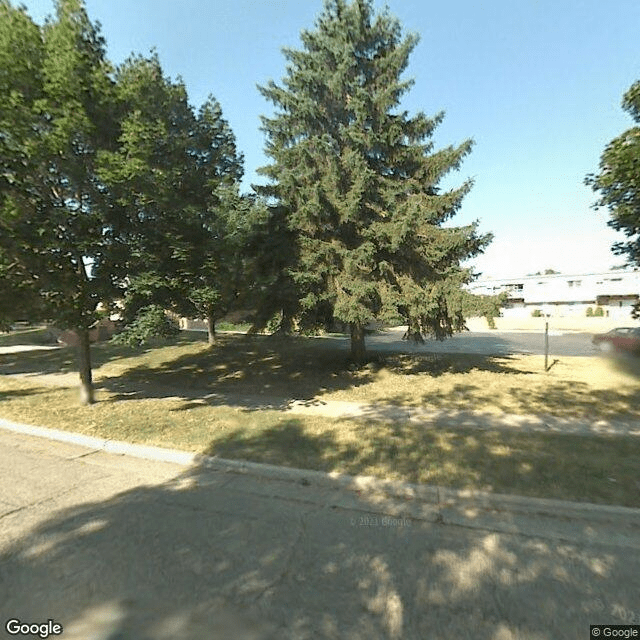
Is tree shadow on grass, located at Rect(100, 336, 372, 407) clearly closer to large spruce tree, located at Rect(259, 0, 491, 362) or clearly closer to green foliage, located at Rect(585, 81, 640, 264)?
large spruce tree, located at Rect(259, 0, 491, 362)

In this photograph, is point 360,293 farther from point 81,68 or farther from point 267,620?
point 267,620

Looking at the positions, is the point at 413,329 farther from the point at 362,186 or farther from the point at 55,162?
the point at 55,162

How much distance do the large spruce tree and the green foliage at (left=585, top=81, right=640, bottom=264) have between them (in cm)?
339

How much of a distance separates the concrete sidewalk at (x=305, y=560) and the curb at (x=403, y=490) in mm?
18

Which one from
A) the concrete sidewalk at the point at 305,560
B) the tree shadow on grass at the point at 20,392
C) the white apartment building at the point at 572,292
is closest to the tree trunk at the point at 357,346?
the concrete sidewalk at the point at 305,560

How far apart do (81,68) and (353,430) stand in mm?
7750

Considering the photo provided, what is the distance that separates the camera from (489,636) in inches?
96.5

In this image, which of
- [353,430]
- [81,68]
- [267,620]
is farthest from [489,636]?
[81,68]

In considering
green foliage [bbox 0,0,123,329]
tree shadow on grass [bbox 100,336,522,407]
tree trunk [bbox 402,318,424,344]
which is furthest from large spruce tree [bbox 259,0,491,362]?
green foliage [bbox 0,0,123,329]

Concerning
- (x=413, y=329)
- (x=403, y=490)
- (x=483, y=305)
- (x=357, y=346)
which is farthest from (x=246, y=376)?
(x=403, y=490)

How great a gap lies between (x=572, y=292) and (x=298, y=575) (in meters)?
59.0

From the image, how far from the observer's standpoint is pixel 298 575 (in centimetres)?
304

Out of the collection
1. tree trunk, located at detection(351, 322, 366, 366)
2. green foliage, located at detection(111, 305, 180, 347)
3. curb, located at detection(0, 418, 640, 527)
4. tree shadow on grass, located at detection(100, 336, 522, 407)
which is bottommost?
curb, located at detection(0, 418, 640, 527)

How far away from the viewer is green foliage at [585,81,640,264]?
650 cm
